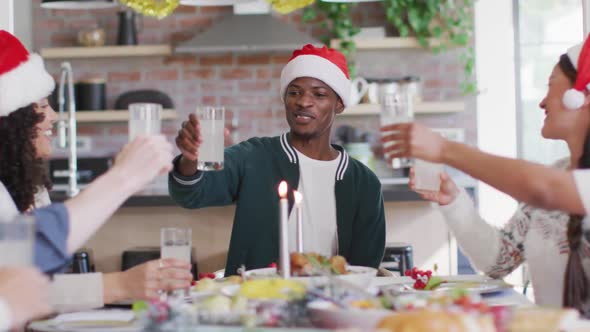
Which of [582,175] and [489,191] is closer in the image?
[582,175]

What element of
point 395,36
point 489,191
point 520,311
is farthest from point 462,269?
point 520,311

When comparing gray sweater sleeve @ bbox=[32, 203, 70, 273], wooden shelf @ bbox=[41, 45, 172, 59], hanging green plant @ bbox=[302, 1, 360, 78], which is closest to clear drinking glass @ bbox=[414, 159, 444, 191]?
gray sweater sleeve @ bbox=[32, 203, 70, 273]

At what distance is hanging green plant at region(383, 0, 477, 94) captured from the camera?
20.3ft

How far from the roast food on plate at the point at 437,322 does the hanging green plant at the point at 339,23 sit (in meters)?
4.86

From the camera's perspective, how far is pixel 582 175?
173cm

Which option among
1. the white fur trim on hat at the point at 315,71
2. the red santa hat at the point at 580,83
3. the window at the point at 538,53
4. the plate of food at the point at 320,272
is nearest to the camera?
the plate of food at the point at 320,272

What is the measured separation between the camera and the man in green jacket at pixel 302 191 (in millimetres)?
2750

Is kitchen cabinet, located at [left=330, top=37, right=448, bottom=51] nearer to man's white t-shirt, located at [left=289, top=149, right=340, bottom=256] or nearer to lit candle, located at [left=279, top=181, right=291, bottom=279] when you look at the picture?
man's white t-shirt, located at [left=289, top=149, right=340, bottom=256]

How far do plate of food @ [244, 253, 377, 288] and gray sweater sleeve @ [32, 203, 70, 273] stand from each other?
49cm

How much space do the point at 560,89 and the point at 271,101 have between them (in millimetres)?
4582

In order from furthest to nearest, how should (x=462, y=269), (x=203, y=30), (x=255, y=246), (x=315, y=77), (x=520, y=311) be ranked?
(x=203, y=30), (x=462, y=269), (x=315, y=77), (x=255, y=246), (x=520, y=311)

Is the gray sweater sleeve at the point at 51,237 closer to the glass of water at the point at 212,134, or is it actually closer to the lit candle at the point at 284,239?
the lit candle at the point at 284,239

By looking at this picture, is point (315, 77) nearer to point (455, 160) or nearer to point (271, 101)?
point (455, 160)

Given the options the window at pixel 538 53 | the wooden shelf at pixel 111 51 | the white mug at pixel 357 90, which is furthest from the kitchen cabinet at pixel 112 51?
the window at pixel 538 53
